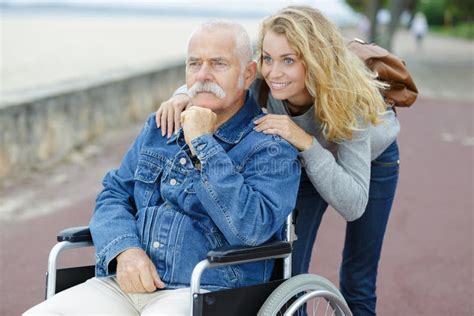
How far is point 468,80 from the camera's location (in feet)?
70.3

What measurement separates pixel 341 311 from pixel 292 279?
0.35 meters

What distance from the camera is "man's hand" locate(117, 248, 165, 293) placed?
3270mm

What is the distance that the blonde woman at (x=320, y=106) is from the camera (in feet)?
11.2

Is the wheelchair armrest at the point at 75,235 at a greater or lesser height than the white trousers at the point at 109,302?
greater

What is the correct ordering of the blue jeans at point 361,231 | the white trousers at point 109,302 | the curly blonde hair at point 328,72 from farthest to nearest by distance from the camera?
the blue jeans at point 361,231 → the curly blonde hair at point 328,72 → the white trousers at point 109,302

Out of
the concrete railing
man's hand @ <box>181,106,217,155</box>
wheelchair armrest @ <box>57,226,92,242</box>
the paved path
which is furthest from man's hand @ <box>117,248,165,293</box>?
the concrete railing

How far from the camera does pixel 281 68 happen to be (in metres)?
3.46

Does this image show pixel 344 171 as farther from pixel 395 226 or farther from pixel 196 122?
pixel 395 226

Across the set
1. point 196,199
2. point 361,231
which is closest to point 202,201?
point 196,199

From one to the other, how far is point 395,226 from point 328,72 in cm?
381

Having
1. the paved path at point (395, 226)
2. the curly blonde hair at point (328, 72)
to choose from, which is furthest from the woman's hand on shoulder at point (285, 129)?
the paved path at point (395, 226)

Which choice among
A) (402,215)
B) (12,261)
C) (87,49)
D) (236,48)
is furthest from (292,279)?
(87,49)

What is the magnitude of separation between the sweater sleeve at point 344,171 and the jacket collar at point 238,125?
9.4 inches

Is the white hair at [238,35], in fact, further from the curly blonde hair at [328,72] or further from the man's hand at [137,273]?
the man's hand at [137,273]
